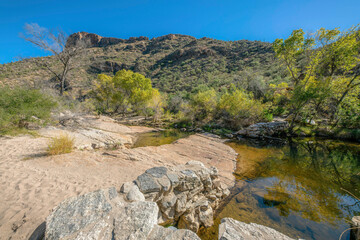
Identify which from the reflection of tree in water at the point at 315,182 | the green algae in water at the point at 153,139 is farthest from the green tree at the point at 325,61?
the green algae in water at the point at 153,139

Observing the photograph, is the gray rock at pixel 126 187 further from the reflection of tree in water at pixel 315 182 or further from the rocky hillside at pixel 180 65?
the rocky hillside at pixel 180 65

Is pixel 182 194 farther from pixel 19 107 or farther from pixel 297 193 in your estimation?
pixel 19 107

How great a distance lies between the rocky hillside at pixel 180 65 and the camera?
29.4 meters

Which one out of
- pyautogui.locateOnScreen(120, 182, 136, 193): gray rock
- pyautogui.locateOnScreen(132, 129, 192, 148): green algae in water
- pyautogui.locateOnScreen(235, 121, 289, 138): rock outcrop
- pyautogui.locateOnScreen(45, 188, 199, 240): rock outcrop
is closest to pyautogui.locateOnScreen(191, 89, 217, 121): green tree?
pyautogui.locateOnScreen(235, 121, 289, 138): rock outcrop

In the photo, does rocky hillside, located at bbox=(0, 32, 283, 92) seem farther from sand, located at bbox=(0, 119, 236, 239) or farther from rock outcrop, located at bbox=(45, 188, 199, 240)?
rock outcrop, located at bbox=(45, 188, 199, 240)

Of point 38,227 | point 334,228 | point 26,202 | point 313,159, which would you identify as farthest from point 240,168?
point 26,202

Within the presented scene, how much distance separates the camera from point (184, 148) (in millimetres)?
8477

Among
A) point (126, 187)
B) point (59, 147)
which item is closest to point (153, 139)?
point (59, 147)

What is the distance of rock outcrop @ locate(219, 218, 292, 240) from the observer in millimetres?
1876

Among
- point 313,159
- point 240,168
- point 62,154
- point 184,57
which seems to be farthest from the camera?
point 184,57

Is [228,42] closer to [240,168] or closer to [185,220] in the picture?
[240,168]

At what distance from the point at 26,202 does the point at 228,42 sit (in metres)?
65.2

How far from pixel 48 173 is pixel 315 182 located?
9.45 m

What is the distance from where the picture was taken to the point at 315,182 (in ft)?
16.9
